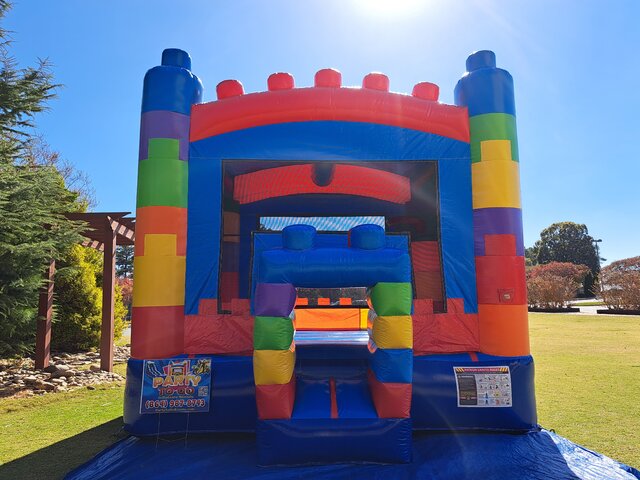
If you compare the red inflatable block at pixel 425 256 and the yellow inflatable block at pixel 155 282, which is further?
the red inflatable block at pixel 425 256

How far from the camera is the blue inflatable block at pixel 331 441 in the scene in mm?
2863

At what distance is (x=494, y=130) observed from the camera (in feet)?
12.4

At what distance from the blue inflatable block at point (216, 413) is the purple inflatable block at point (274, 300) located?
78 centimetres

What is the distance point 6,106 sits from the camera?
680 cm

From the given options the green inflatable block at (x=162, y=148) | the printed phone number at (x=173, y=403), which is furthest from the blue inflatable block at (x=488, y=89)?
the printed phone number at (x=173, y=403)

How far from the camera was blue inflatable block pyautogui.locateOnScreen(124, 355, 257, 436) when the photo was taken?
3387 millimetres

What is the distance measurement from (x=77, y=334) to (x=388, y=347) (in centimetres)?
722

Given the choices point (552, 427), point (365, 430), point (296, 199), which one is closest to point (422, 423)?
point (365, 430)

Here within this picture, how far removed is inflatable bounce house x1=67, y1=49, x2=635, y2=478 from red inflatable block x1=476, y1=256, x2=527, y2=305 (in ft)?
0.05

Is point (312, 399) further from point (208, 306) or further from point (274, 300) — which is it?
point (208, 306)

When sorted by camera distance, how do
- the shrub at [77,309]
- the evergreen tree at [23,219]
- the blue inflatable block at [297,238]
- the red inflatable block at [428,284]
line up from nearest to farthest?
1. the blue inflatable block at [297,238]
2. the red inflatable block at [428,284]
3. the evergreen tree at [23,219]
4. the shrub at [77,309]

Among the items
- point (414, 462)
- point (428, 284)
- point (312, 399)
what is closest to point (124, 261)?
point (428, 284)

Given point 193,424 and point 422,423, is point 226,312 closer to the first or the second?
point 193,424

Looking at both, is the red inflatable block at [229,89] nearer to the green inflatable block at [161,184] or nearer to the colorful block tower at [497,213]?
the green inflatable block at [161,184]
